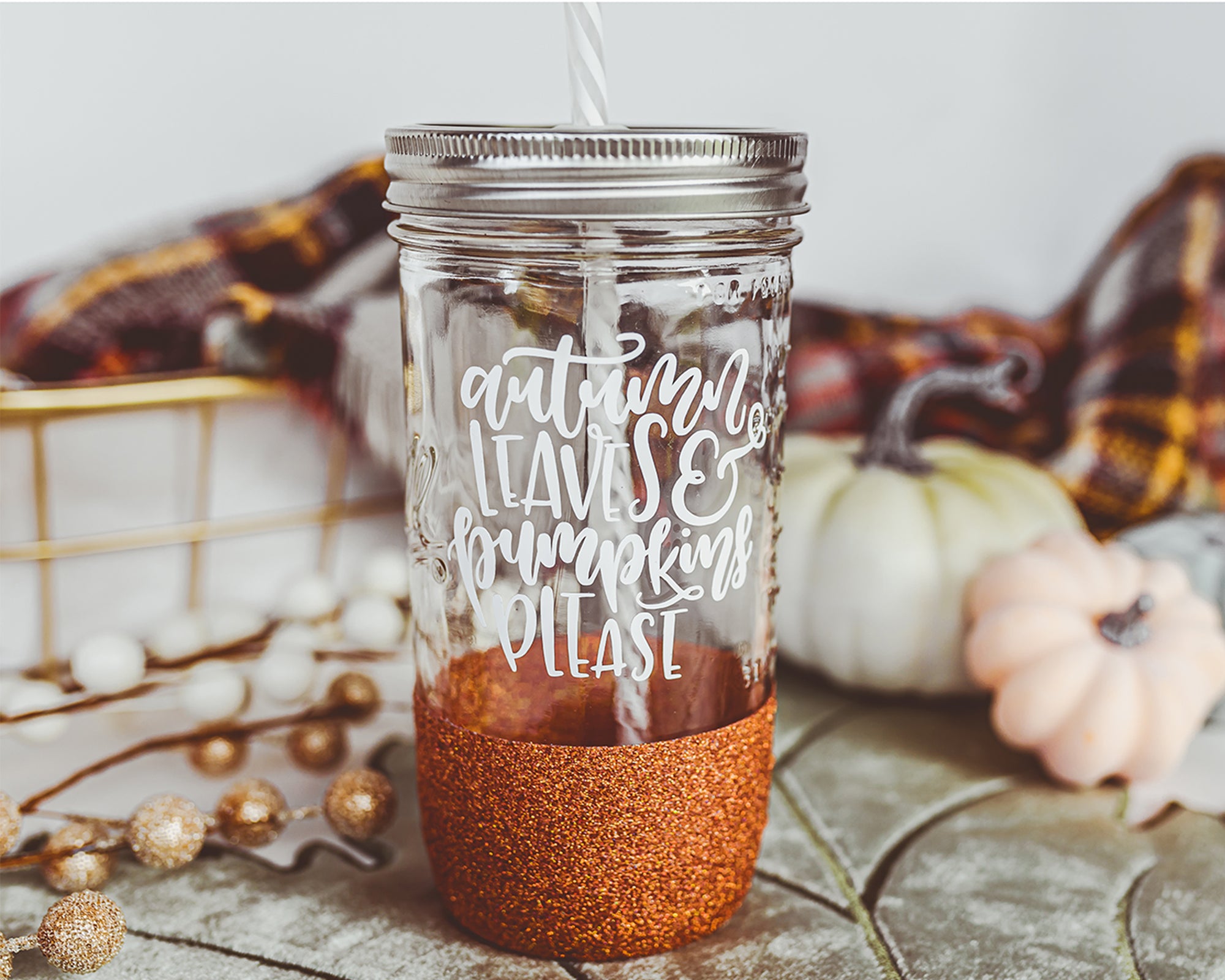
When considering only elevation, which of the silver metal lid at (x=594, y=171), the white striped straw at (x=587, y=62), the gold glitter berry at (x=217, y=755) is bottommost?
the gold glitter berry at (x=217, y=755)

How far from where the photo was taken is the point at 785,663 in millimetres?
790

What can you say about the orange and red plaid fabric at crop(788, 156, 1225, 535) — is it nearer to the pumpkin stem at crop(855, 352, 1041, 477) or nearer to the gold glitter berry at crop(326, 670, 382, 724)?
the pumpkin stem at crop(855, 352, 1041, 477)

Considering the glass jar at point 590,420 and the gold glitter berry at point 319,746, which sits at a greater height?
the glass jar at point 590,420

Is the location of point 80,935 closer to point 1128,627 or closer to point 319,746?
point 319,746

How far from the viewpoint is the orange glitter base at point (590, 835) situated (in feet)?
1.49

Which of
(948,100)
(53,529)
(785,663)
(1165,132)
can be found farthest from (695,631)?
(1165,132)

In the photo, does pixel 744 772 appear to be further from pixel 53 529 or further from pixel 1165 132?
pixel 1165 132

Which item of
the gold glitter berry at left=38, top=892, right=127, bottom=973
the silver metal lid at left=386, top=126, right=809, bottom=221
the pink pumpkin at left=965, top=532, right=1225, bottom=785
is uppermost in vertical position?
the silver metal lid at left=386, top=126, right=809, bottom=221

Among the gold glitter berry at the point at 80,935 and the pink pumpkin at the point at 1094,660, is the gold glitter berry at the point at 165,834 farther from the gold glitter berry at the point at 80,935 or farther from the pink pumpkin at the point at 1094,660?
the pink pumpkin at the point at 1094,660

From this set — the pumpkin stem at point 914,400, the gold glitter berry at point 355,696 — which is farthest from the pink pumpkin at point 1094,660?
the gold glitter berry at point 355,696

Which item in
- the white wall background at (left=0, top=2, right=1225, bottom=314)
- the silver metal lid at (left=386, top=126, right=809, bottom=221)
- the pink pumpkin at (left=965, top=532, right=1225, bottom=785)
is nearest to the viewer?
the silver metal lid at (left=386, top=126, right=809, bottom=221)

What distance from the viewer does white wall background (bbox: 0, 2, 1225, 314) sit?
0.82m

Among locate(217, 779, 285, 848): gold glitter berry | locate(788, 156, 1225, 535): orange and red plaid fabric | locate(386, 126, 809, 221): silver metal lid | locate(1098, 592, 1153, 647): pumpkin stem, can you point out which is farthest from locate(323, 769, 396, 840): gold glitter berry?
locate(788, 156, 1225, 535): orange and red plaid fabric

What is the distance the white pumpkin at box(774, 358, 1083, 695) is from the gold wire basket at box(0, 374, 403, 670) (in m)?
0.32
